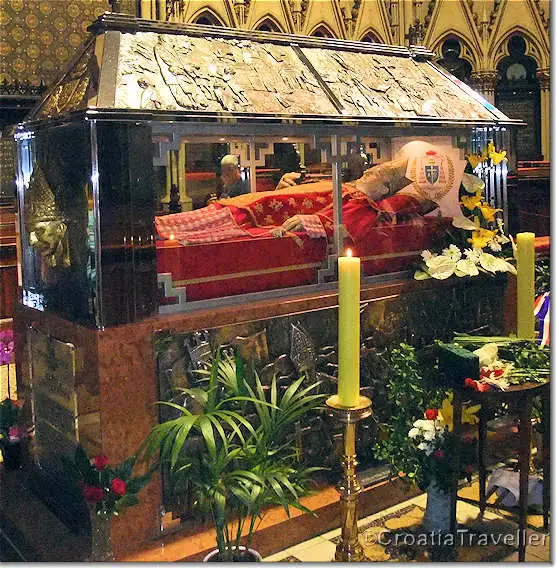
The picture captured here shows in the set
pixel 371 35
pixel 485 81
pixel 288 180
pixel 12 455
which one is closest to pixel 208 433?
pixel 12 455

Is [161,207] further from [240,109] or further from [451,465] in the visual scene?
[451,465]

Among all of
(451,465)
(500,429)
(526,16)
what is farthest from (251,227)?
(526,16)

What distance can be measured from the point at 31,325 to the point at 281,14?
7.26 metres

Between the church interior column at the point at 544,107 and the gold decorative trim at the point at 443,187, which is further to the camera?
the church interior column at the point at 544,107

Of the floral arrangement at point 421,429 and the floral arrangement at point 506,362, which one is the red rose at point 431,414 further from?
the floral arrangement at point 506,362

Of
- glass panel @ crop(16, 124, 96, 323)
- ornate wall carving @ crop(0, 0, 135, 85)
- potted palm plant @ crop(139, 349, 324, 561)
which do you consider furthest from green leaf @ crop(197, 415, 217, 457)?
ornate wall carving @ crop(0, 0, 135, 85)

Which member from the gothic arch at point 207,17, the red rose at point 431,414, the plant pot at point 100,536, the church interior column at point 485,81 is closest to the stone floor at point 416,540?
the red rose at point 431,414

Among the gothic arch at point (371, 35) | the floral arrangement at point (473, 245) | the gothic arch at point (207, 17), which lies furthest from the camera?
the gothic arch at point (371, 35)

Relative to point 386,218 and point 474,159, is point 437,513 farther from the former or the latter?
point 474,159

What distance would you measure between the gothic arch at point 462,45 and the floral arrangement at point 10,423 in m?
8.48

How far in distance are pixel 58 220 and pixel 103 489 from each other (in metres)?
0.95

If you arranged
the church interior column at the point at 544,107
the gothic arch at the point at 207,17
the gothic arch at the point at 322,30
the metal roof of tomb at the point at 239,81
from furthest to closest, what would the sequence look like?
1. the church interior column at the point at 544,107
2. the gothic arch at the point at 322,30
3. the gothic arch at the point at 207,17
4. the metal roof of tomb at the point at 239,81

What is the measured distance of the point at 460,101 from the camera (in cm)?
347

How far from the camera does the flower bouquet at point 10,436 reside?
3074mm
